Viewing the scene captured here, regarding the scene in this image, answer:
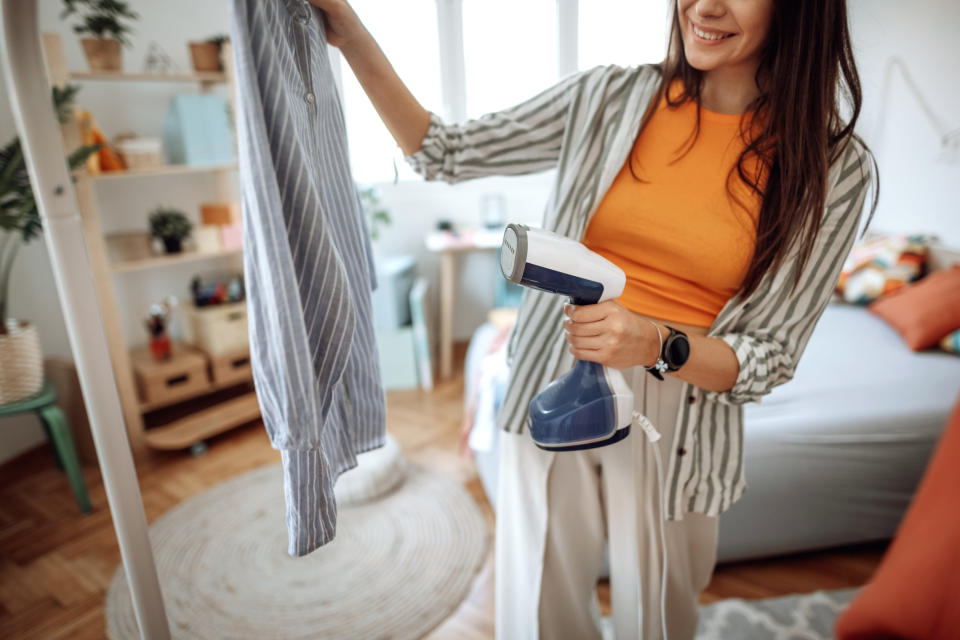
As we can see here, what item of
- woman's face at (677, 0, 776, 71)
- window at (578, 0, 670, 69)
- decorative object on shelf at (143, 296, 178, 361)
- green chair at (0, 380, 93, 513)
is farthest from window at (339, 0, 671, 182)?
green chair at (0, 380, 93, 513)

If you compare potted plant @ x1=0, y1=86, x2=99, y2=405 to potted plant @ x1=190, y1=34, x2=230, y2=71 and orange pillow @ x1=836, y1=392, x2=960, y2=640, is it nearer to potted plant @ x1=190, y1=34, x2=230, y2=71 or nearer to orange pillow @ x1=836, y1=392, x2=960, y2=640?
potted plant @ x1=190, y1=34, x2=230, y2=71

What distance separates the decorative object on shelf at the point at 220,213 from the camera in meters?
2.41

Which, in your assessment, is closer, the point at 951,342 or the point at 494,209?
the point at 951,342

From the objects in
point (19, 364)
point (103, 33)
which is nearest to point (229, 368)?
point (19, 364)

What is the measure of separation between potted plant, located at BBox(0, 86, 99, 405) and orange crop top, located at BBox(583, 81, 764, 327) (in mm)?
1572

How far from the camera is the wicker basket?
1770 millimetres

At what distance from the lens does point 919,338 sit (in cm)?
193

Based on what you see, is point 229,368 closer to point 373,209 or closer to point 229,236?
point 229,236

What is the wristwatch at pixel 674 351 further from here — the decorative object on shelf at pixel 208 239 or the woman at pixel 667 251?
the decorative object on shelf at pixel 208 239

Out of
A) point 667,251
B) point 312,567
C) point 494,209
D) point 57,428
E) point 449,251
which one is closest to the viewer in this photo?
point 667,251

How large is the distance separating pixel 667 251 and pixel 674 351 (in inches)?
5.6

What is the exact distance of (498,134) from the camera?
2.98 feet

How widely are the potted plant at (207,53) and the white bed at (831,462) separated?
216cm

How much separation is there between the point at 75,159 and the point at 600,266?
1794 mm
